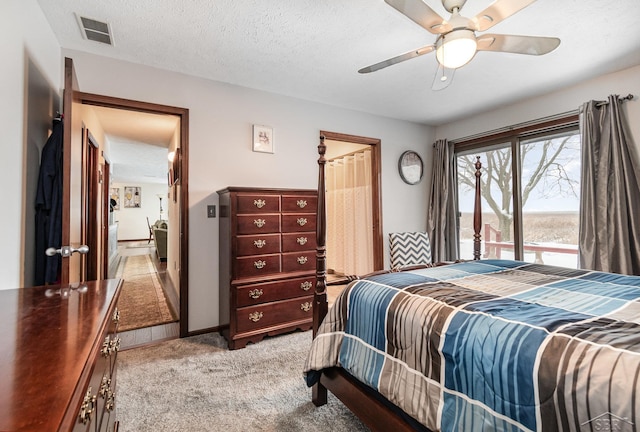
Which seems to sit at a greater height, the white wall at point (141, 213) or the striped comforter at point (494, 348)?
the white wall at point (141, 213)

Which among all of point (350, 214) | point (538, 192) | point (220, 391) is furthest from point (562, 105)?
point (220, 391)

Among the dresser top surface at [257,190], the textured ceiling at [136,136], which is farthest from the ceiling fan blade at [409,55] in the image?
the textured ceiling at [136,136]

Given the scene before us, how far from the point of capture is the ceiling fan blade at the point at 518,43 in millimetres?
1683

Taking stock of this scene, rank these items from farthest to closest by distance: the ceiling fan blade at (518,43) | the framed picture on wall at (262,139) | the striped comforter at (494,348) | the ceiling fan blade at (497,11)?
the framed picture on wall at (262,139) < the ceiling fan blade at (518,43) < the ceiling fan blade at (497,11) < the striped comforter at (494,348)

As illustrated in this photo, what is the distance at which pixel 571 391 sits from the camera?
2.58 feet

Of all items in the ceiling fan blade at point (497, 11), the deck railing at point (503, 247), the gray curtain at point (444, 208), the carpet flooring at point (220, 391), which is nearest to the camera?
the ceiling fan blade at point (497, 11)

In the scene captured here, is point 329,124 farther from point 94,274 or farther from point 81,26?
point 94,274

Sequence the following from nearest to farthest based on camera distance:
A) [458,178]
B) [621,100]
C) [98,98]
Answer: [98,98], [621,100], [458,178]

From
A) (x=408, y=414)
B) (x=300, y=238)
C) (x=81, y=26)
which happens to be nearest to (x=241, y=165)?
(x=300, y=238)

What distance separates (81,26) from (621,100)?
14.4 ft

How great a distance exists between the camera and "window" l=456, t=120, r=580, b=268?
3.18m

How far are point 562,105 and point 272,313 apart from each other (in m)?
3.60

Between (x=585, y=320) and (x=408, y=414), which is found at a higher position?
(x=585, y=320)

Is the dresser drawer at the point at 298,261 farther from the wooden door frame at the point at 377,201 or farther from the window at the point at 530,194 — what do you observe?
the window at the point at 530,194
